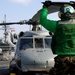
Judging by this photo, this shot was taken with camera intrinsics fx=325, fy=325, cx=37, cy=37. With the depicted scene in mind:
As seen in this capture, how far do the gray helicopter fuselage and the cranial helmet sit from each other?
6109mm

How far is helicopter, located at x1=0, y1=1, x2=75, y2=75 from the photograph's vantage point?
11.5m

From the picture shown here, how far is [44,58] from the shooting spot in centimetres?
1148

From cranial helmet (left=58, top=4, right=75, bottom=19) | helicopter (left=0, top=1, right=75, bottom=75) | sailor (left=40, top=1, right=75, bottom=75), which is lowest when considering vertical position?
helicopter (left=0, top=1, right=75, bottom=75)

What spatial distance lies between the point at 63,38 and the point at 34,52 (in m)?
7.00

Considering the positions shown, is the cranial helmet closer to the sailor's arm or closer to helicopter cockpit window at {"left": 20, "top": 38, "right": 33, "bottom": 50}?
the sailor's arm

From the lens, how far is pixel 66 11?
5.29 meters

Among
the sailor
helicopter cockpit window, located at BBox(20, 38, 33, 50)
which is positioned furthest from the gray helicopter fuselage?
the sailor

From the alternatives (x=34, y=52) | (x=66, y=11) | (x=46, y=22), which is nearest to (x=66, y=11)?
(x=66, y=11)

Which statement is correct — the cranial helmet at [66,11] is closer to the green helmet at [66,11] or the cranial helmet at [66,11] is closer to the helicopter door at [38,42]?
the green helmet at [66,11]

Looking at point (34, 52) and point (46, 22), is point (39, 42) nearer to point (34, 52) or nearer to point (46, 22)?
point (34, 52)

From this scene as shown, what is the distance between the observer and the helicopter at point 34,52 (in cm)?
1145

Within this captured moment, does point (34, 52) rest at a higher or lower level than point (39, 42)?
lower

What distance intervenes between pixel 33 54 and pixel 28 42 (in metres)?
1.29

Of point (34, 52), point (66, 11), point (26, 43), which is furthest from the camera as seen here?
point (26, 43)
